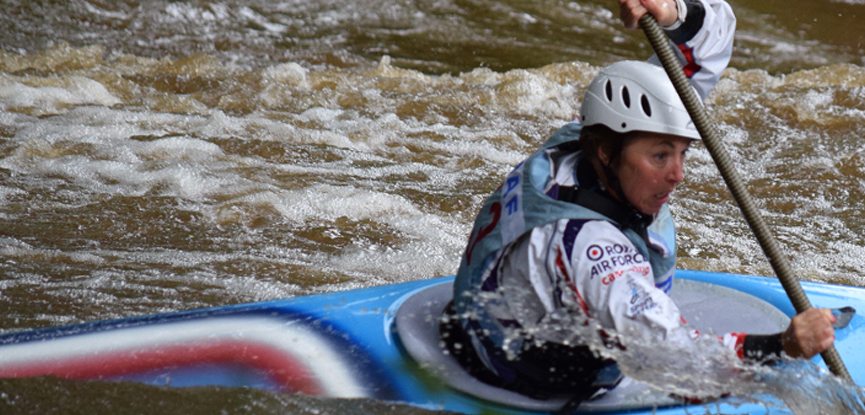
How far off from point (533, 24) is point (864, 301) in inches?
226

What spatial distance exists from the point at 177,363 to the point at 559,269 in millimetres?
991

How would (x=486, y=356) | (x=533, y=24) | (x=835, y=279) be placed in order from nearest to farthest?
(x=486, y=356), (x=835, y=279), (x=533, y=24)

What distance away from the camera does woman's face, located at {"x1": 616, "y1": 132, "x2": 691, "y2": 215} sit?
2215mm

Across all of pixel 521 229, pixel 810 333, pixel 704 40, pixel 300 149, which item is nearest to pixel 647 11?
pixel 704 40

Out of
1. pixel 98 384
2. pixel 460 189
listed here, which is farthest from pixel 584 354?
pixel 460 189

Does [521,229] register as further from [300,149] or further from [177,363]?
[300,149]

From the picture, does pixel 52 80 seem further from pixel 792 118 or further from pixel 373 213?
pixel 792 118

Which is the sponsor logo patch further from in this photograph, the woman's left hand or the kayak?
the woman's left hand

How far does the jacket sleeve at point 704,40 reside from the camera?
104 inches

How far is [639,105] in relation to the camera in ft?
7.27

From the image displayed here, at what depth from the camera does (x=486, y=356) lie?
2.37m

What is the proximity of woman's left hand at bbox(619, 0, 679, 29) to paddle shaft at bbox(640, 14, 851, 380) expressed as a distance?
0.02m

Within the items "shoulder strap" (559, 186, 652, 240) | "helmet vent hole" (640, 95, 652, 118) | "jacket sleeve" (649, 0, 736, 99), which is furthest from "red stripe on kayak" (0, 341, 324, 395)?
"jacket sleeve" (649, 0, 736, 99)

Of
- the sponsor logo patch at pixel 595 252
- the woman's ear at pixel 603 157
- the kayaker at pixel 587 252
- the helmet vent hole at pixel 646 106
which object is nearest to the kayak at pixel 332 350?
the kayaker at pixel 587 252
